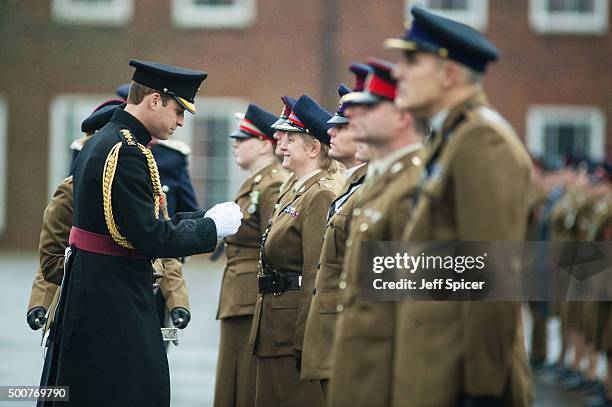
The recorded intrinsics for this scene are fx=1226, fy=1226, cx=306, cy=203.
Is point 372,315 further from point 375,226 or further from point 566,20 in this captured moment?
point 566,20

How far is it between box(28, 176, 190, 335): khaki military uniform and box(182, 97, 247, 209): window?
727 inches

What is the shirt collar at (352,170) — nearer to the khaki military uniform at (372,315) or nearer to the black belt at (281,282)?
the black belt at (281,282)

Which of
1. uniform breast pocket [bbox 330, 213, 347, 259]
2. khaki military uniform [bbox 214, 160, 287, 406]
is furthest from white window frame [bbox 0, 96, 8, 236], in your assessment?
uniform breast pocket [bbox 330, 213, 347, 259]

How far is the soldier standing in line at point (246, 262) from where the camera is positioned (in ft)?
26.3

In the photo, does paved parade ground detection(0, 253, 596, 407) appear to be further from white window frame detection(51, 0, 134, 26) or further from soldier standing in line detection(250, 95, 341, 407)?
white window frame detection(51, 0, 134, 26)

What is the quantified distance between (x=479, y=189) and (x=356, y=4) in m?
21.9

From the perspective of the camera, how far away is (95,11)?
1011 inches

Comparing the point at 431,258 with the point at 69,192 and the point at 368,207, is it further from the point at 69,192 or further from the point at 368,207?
the point at 69,192

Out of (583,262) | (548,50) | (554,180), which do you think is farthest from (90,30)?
(583,262)

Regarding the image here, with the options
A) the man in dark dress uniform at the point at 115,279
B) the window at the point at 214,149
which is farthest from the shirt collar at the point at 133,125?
the window at the point at 214,149

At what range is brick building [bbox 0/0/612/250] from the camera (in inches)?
1006

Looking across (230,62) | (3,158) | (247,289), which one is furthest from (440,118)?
(3,158)

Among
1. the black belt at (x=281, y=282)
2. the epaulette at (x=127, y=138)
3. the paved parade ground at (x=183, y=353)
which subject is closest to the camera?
the epaulette at (x=127, y=138)

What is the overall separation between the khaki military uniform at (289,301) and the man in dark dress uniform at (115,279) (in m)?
0.89
